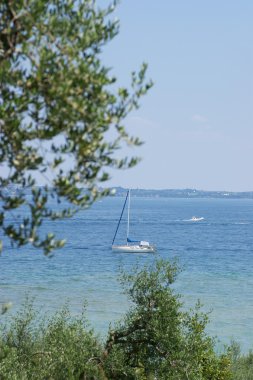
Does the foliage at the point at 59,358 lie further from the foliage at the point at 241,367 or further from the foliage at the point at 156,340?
the foliage at the point at 241,367

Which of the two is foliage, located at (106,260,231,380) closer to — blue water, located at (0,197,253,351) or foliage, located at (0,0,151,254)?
blue water, located at (0,197,253,351)

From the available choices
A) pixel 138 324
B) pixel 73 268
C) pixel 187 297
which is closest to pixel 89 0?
pixel 138 324

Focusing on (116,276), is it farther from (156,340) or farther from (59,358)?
(59,358)

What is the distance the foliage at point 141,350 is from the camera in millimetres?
21453

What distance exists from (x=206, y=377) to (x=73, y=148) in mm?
18317

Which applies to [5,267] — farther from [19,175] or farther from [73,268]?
[19,175]

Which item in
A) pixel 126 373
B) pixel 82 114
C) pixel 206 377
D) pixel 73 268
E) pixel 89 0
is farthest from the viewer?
pixel 73 268

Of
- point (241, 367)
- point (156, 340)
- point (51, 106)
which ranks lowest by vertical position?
point (241, 367)

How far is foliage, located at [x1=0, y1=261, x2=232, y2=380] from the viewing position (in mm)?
21453

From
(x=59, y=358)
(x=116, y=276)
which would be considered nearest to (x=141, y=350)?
(x=59, y=358)

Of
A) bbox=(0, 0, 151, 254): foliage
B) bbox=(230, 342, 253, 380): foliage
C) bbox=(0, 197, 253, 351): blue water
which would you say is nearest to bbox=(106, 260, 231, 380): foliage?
bbox=(0, 197, 253, 351): blue water

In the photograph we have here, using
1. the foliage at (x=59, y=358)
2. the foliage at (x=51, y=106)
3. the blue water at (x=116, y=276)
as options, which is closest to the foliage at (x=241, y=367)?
the blue water at (x=116, y=276)

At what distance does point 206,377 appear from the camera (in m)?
23.7

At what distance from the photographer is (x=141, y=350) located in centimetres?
2211
